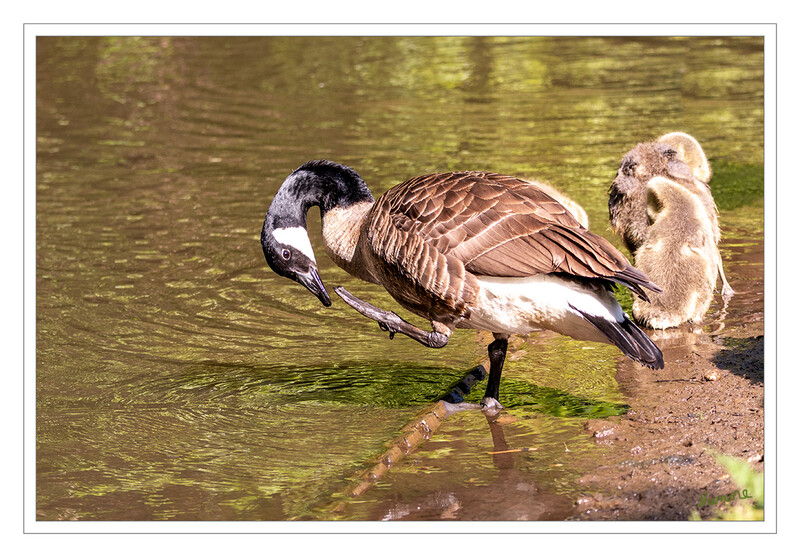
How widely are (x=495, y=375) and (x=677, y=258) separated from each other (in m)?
2.26

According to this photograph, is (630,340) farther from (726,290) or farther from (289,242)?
(726,290)

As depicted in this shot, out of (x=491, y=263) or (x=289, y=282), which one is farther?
(x=289, y=282)

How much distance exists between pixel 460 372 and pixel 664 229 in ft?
7.28

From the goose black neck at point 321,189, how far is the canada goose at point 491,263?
0.31 m

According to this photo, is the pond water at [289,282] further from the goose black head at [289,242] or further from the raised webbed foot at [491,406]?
the goose black head at [289,242]

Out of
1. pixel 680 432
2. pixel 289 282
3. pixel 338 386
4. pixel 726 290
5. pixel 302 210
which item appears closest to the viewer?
pixel 680 432

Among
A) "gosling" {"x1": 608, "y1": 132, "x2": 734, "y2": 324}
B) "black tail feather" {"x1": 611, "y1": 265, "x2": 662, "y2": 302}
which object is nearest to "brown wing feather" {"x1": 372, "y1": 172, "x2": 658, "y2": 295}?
"black tail feather" {"x1": 611, "y1": 265, "x2": 662, "y2": 302}

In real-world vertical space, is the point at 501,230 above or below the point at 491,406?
above

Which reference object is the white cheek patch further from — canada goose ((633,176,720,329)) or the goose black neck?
canada goose ((633,176,720,329))

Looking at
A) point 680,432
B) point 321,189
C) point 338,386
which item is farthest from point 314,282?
point 680,432

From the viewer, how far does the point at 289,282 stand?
31.7 feet

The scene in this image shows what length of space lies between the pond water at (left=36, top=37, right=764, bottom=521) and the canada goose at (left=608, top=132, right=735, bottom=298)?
38.3 inches

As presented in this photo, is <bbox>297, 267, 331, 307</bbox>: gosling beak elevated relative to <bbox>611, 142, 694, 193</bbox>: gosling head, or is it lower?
lower

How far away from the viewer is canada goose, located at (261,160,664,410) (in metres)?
5.84
